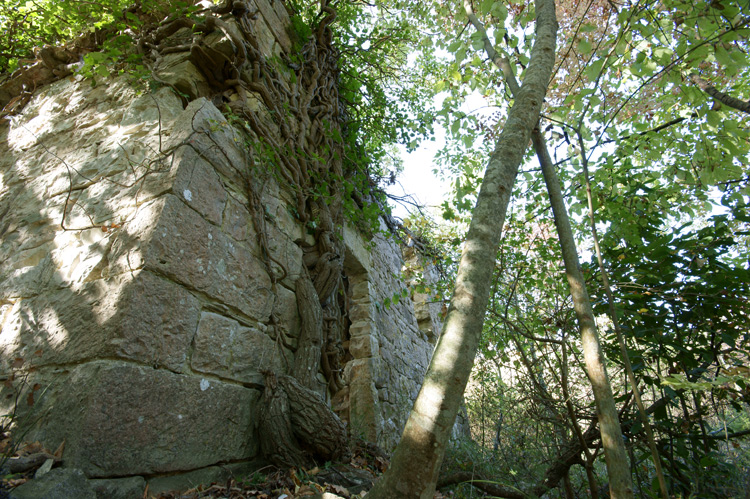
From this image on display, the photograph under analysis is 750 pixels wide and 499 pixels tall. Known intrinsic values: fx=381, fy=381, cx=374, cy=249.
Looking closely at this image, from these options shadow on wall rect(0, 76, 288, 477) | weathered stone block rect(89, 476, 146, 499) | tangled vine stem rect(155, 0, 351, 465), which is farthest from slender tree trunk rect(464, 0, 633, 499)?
weathered stone block rect(89, 476, 146, 499)

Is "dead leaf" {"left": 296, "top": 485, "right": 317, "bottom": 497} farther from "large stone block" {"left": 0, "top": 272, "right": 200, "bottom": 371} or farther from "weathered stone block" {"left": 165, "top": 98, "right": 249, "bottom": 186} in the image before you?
"weathered stone block" {"left": 165, "top": 98, "right": 249, "bottom": 186}

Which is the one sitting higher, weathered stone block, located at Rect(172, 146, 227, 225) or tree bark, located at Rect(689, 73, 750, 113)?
tree bark, located at Rect(689, 73, 750, 113)

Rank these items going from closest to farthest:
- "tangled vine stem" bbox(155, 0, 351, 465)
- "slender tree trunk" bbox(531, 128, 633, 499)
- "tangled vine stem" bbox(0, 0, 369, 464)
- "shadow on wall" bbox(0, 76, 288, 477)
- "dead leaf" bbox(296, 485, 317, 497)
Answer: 1. "slender tree trunk" bbox(531, 128, 633, 499)
2. "shadow on wall" bbox(0, 76, 288, 477)
3. "dead leaf" bbox(296, 485, 317, 497)
4. "tangled vine stem" bbox(155, 0, 351, 465)
5. "tangled vine stem" bbox(0, 0, 369, 464)

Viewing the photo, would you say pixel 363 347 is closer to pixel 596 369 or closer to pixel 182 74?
pixel 596 369

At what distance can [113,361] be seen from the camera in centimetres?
152

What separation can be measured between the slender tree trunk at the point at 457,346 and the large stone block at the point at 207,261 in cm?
131

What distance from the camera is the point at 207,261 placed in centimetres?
200

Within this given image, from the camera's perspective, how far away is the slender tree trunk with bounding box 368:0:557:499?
107 cm

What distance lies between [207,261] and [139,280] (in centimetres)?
38

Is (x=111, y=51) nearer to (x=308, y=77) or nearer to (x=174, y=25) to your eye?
(x=174, y=25)

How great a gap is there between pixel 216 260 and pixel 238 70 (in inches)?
57.9

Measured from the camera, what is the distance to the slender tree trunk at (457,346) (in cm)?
107

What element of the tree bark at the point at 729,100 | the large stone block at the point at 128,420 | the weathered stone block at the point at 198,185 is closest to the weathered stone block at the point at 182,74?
the weathered stone block at the point at 198,185

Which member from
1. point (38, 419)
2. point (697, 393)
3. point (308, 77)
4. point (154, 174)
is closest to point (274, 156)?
point (154, 174)
